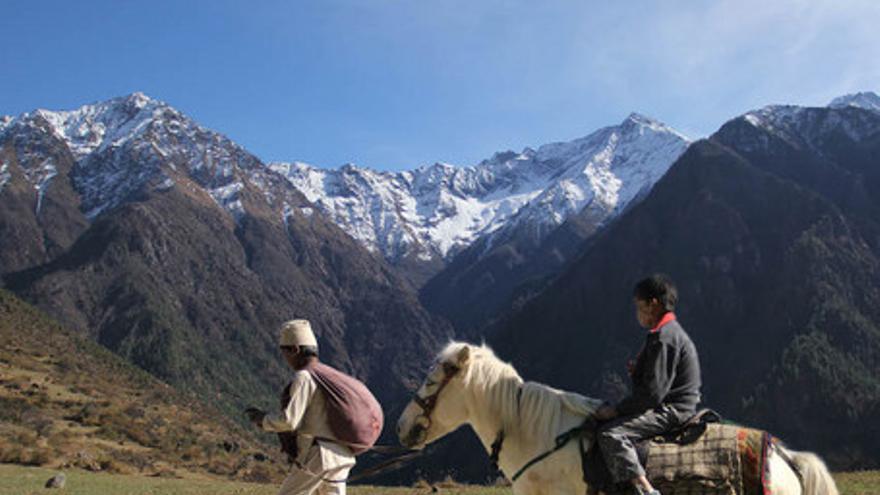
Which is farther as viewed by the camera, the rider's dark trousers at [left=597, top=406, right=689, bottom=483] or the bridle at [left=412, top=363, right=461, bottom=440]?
→ the bridle at [left=412, top=363, right=461, bottom=440]

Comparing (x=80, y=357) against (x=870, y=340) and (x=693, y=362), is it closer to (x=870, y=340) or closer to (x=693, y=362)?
(x=693, y=362)

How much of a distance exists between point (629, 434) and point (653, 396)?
A: 418mm

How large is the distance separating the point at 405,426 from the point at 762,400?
563ft

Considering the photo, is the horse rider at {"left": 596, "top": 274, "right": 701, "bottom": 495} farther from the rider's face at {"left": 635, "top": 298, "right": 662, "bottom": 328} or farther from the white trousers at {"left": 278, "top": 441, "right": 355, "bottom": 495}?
the white trousers at {"left": 278, "top": 441, "right": 355, "bottom": 495}

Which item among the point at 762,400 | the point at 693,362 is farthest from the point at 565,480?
the point at 762,400

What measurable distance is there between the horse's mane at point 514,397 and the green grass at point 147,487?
44.2 feet

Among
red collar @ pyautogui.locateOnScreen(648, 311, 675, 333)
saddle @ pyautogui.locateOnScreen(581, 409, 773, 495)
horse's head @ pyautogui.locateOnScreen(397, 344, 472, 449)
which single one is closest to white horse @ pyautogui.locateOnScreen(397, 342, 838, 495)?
horse's head @ pyautogui.locateOnScreen(397, 344, 472, 449)

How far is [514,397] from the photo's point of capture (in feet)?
25.1

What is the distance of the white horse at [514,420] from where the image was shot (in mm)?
7137

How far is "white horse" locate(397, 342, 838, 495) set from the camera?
23.4 ft

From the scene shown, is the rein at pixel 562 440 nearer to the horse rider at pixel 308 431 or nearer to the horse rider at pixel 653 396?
the horse rider at pixel 653 396

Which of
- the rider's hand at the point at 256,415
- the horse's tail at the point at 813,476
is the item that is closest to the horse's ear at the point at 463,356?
the rider's hand at the point at 256,415

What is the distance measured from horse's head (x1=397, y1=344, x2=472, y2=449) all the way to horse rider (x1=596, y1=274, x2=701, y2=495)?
143 cm

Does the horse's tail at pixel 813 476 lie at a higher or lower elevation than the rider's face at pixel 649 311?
lower
